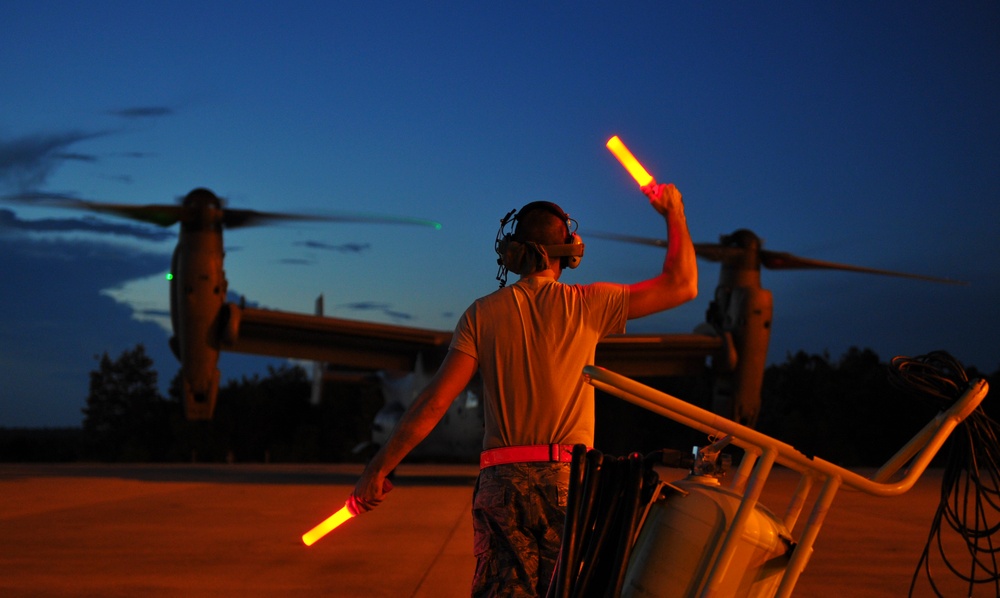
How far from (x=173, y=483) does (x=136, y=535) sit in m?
7.83

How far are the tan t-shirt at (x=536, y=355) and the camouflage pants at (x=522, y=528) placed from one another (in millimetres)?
109

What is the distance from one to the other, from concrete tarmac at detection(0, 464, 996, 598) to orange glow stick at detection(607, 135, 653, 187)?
3576mm

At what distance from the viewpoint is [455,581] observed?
243 inches

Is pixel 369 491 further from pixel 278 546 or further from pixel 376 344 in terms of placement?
pixel 376 344

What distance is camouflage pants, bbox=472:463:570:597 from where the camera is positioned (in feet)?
8.56

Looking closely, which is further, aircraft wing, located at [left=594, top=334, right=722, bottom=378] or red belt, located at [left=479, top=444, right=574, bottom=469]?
aircraft wing, located at [left=594, top=334, right=722, bottom=378]

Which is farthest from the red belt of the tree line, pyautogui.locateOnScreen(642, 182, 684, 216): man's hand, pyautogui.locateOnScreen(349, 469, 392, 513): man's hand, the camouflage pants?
the tree line

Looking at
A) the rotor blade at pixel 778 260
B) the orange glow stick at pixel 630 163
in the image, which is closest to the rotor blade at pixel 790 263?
the rotor blade at pixel 778 260

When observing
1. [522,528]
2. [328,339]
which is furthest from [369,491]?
[328,339]

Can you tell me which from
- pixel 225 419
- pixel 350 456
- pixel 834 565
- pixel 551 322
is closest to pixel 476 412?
pixel 834 565

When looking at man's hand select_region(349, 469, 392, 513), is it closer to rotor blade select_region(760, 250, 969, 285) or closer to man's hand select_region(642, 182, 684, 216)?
man's hand select_region(642, 182, 684, 216)

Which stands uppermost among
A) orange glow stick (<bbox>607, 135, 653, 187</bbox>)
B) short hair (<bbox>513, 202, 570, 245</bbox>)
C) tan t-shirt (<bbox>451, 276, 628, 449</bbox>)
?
orange glow stick (<bbox>607, 135, 653, 187</bbox>)

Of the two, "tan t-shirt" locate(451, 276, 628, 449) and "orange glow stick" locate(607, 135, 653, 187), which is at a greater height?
"orange glow stick" locate(607, 135, 653, 187)

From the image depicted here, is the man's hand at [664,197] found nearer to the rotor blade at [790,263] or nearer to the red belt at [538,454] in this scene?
the red belt at [538,454]
